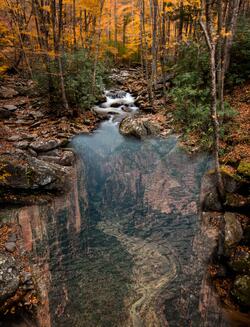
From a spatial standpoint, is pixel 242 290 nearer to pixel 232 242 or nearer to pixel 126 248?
pixel 232 242

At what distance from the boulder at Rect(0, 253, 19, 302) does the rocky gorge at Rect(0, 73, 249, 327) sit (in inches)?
1.0

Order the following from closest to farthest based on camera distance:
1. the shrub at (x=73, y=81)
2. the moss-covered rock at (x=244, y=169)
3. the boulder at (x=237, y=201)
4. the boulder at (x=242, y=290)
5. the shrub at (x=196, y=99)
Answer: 1. the boulder at (x=242, y=290)
2. the boulder at (x=237, y=201)
3. the moss-covered rock at (x=244, y=169)
4. the shrub at (x=196, y=99)
5. the shrub at (x=73, y=81)

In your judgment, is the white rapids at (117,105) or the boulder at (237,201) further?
the white rapids at (117,105)

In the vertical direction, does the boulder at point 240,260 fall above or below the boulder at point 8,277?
above

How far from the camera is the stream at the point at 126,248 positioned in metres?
4.82

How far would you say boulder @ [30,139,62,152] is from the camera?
34.6 feet

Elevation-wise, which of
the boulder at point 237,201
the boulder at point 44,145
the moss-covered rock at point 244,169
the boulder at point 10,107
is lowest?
the boulder at point 44,145

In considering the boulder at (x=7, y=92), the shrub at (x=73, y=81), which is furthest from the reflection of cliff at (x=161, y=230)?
Result: the boulder at (x=7, y=92)

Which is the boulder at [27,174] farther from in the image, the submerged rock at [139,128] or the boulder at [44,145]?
the submerged rock at [139,128]

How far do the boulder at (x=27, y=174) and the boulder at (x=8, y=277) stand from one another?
278 centimetres

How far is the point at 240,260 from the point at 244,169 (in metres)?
2.57

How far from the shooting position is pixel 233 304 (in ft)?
15.9

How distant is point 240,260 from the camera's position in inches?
209

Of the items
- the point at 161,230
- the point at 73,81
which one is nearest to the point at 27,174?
the point at 161,230
